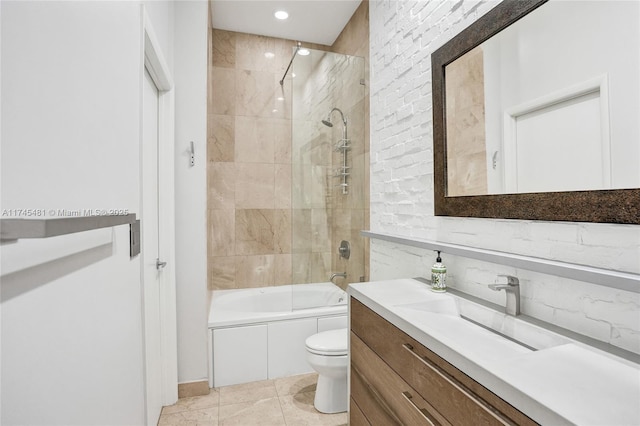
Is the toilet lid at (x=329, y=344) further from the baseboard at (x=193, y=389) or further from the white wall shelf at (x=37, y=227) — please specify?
the white wall shelf at (x=37, y=227)

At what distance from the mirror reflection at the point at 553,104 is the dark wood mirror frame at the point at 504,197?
0.09ft

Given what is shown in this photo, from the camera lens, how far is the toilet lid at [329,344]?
1.92 m

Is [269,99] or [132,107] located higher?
[269,99]

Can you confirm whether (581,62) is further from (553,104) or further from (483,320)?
(483,320)

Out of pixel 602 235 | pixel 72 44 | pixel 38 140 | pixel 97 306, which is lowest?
pixel 97 306

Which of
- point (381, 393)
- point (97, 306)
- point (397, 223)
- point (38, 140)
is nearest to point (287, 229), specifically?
point (397, 223)

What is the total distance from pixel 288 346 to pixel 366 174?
139 cm

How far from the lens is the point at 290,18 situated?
9.44ft

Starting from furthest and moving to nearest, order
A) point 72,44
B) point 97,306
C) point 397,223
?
1. point 397,223
2. point 97,306
3. point 72,44

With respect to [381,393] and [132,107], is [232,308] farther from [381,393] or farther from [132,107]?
[132,107]

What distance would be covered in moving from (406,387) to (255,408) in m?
1.33

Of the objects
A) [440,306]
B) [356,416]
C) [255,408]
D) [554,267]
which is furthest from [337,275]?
[554,267]

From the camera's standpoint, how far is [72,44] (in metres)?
0.75

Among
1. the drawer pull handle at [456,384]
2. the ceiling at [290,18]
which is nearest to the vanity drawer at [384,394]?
Answer: the drawer pull handle at [456,384]
